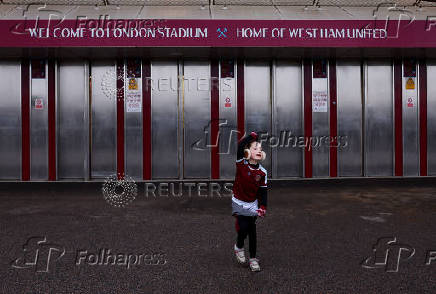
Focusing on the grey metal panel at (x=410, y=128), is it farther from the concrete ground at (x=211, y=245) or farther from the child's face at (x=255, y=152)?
the child's face at (x=255, y=152)

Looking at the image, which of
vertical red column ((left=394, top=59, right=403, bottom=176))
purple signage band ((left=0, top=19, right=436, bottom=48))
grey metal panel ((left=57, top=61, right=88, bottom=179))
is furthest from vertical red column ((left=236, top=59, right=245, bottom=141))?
vertical red column ((left=394, top=59, right=403, bottom=176))

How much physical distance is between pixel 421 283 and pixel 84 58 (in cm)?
893

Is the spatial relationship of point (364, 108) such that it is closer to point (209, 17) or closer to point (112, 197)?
point (209, 17)

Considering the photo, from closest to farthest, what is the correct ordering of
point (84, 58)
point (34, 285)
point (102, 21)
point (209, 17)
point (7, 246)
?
point (34, 285) < point (7, 246) < point (102, 21) < point (209, 17) < point (84, 58)

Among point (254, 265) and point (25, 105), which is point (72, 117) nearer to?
point (25, 105)

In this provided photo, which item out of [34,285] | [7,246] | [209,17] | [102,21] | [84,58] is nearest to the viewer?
[34,285]

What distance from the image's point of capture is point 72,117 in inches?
370

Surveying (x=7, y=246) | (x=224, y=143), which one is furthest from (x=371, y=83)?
(x=7, y=246)

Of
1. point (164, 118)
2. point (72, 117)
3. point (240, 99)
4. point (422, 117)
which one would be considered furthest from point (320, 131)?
point (72, 117)

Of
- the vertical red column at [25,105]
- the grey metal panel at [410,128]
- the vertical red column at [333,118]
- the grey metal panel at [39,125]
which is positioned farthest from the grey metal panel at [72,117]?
the grey metal panel at [410,128]

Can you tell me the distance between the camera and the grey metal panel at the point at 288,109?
31.6 ft

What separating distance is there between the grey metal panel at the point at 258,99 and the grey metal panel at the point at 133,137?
2.93 metres

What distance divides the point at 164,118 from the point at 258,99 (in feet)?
8.67

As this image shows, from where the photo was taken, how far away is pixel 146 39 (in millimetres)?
7844
